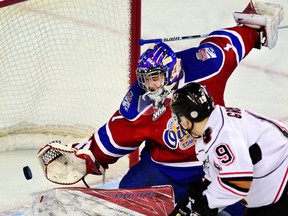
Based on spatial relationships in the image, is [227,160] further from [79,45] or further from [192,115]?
[79,45]

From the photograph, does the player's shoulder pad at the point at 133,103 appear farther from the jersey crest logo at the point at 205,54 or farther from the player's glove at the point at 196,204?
the player's glove at the point at 196,204

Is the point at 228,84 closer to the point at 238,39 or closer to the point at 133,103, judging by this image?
the point at 238,39

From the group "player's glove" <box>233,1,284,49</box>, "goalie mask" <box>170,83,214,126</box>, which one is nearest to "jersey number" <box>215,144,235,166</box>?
"goalie mask" <box>170,83,214,126</box>

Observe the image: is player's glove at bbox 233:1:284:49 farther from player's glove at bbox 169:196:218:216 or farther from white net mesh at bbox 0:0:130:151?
player's glove at bbox 169:196:218:216

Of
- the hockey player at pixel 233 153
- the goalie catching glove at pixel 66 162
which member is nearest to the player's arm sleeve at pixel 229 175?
the hockey player at pixel 233 153

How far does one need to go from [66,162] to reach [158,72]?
1.85 ft

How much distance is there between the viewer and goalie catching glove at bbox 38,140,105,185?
8.77 ft

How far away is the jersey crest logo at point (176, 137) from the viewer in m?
2.56

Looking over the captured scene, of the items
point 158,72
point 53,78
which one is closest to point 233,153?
point 158,72

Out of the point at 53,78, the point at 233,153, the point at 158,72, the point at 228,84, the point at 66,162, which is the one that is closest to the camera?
the point at 233,153

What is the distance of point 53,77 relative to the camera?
339cm

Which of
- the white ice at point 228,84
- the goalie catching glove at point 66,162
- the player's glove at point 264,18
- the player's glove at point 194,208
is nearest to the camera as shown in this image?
the player's glove at point 194,208

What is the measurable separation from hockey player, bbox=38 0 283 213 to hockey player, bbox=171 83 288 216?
0.41 m

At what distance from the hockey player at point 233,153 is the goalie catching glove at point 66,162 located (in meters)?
0.65
